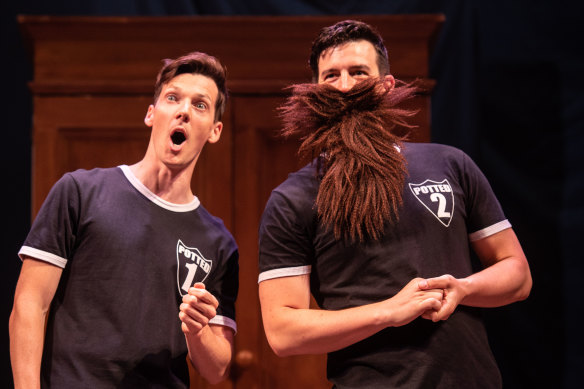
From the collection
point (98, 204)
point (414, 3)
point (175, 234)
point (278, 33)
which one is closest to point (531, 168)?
point (414, 3)

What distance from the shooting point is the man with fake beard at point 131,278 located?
5.41ft

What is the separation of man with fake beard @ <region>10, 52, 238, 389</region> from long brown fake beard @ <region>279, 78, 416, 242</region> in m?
0.39

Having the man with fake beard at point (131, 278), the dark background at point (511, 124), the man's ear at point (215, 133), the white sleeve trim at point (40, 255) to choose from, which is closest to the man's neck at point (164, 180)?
the man with fake beard at point (131, 278)

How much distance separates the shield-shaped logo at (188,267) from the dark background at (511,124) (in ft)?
4.56

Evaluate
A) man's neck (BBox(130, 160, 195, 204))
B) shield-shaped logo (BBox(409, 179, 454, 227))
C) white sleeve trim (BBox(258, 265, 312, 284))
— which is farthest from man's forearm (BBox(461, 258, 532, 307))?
man's neck (BBox(130, 160, 195, 204))

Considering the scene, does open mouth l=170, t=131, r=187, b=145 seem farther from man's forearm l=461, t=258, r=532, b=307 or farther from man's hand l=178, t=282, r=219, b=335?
man's forearm l=461, t=258, r=532, b=307

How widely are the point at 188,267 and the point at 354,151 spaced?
0.60 m

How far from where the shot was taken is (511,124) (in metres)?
2.95

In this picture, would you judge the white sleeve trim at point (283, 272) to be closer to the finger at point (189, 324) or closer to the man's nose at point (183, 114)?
the finger at point (189, 324)

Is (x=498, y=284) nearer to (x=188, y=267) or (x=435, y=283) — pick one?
(x=435, y=283)

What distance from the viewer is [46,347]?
1689 mm

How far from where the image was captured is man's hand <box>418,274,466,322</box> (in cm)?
139

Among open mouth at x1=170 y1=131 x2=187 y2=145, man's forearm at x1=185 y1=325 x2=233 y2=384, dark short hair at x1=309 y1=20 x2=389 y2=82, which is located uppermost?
dark short hair at x1=309 y1=20 x2=389 y2=82

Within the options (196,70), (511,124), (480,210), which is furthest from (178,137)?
(511,124)
